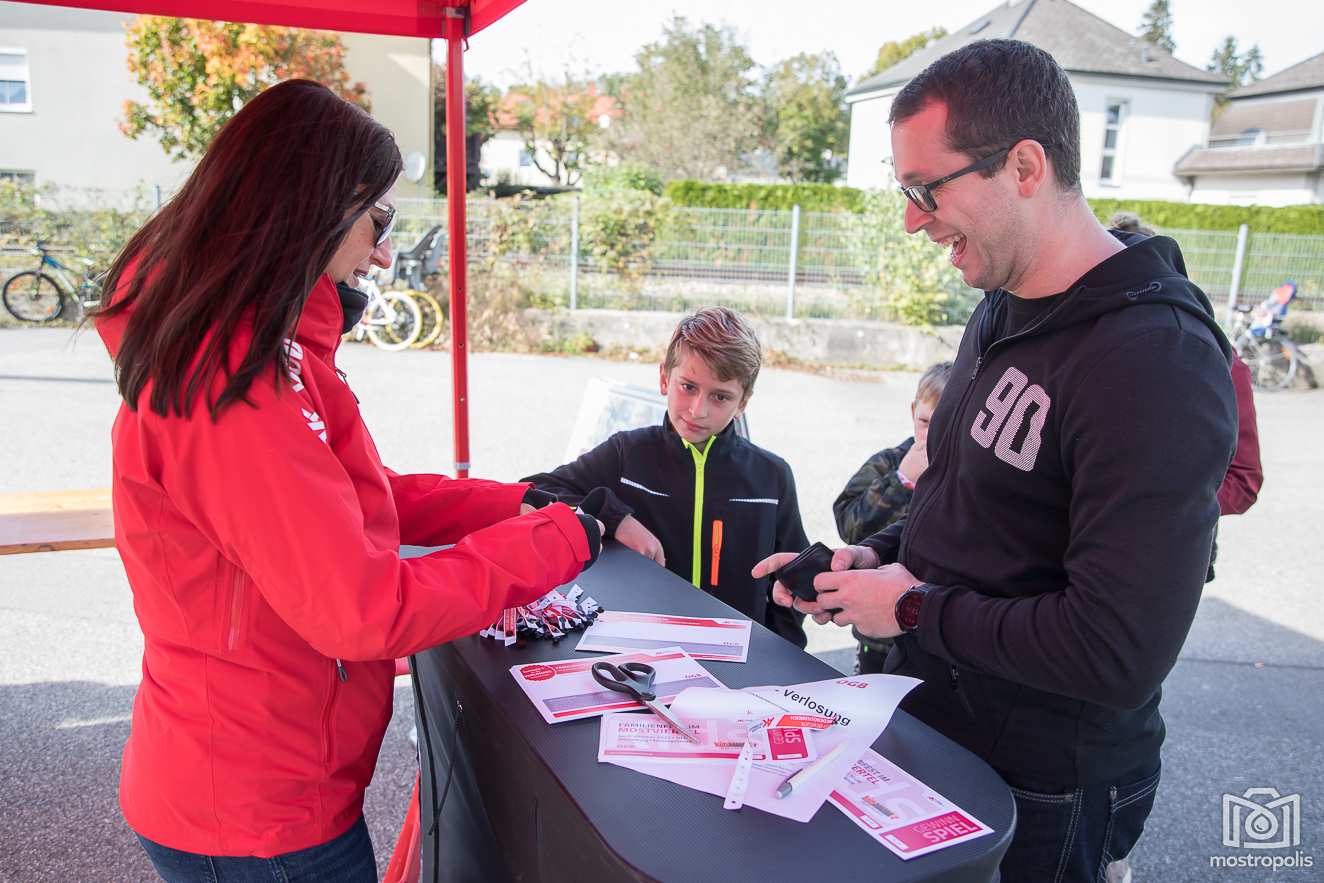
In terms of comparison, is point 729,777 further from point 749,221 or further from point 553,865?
point 749,221

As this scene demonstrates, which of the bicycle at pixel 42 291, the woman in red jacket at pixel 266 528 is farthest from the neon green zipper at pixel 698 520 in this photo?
the bicycle at pixel 42 291

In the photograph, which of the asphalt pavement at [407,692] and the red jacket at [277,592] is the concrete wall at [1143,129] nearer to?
the asphalt pavement at [407,692]

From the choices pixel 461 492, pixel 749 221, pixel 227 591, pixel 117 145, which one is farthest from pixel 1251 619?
pixel 117 145

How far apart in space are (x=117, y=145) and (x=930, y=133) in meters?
16.3

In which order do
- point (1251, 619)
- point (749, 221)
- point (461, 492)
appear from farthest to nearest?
point (749, 221) < point (1251, 619) < point (461, 492)

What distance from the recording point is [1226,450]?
A: 3.83 ft

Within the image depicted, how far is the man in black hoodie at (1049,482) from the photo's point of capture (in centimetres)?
117

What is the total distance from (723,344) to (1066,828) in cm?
133

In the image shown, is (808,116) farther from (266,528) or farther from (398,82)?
(266,528)

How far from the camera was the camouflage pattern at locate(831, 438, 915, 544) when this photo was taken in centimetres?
267

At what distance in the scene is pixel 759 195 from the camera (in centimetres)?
1758

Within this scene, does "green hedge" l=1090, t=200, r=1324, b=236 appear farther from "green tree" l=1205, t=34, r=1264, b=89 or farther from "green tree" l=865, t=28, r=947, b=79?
"green tree" l=1205, t=34, r=1264, b=89

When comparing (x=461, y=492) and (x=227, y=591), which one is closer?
(x=227, y=591)

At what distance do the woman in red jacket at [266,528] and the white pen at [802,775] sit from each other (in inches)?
17.1
